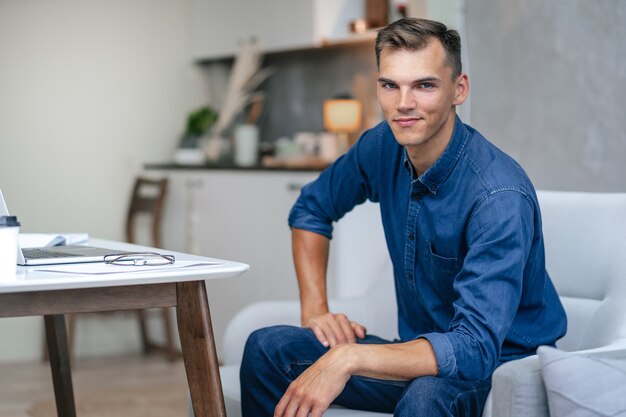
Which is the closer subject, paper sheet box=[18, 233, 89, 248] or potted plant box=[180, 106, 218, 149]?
paper sheet box=[18, 233, 89, 248]

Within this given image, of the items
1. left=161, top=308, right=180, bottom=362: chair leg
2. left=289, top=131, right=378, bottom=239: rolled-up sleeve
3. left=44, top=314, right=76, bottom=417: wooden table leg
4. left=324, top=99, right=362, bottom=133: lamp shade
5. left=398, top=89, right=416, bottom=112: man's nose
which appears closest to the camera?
left=398, top=89, right=416, bottom=112: man's nose

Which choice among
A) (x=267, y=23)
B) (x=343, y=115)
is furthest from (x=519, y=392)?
(x=267, y=23)

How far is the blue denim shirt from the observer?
167 cm

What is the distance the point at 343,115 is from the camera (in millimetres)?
4289

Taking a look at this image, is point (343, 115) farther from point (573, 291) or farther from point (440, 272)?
point (440, 272)

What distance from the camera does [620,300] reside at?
6.55 feet

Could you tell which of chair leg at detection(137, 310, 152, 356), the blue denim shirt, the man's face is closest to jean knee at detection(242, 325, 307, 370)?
the blue denim shirt

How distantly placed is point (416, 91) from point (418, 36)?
0.34ft

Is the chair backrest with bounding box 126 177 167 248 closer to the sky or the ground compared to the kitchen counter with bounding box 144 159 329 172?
closer to the ground

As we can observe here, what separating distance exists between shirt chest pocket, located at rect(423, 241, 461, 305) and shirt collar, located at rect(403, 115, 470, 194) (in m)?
0.12

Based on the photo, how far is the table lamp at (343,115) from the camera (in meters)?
4.29

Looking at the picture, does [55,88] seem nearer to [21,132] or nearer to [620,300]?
[21,132]

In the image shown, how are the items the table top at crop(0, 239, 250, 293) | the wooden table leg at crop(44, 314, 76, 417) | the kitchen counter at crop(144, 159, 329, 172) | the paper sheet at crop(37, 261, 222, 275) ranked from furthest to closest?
the kitchen counter at crop(144, 159, 329, 172) → the wooden table leg at crop(44, 314, 76, 417) → the paper sheet at crop(37, 261, 222, 275) → the table top at crop(0, 239, 250, 293)

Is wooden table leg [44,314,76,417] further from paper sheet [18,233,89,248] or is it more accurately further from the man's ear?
the man's ear
